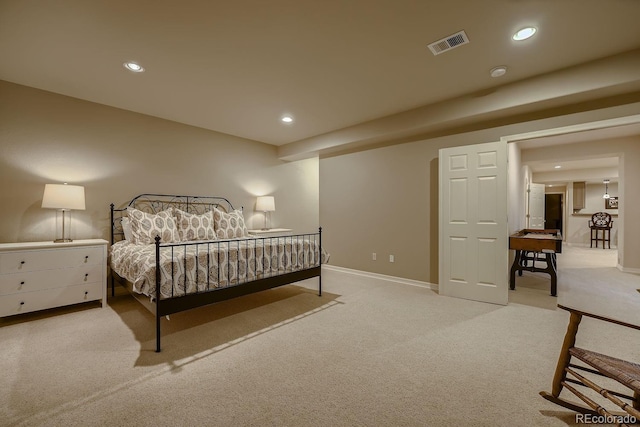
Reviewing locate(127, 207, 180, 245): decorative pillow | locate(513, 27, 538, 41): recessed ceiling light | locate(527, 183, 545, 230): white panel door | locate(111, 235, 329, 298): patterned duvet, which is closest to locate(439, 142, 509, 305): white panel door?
locate(513, 27, 538, 41): recessed ceiling light

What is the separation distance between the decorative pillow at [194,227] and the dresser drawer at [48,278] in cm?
102

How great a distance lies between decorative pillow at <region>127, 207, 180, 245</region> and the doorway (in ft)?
42.9

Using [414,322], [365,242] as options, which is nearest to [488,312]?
[414,322]

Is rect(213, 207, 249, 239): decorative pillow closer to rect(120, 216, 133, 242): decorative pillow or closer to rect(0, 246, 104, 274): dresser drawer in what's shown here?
rect(120, 216, 133, 242): decorative pillow

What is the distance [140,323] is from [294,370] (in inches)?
73.4

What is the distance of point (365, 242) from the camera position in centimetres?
493

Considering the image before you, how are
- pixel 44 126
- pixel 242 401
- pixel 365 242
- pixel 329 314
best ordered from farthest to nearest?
pixel 365 242 → pixel 44 126 → pixel 329 314 → pixel 242 401

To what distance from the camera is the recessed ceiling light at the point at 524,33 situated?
227 cm

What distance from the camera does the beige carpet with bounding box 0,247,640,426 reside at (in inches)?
62.0

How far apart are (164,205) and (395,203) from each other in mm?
3693

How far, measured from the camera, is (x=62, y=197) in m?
3.13

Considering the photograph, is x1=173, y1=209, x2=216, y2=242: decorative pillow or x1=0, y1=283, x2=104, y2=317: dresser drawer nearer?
x1=0, y1=283, x2=104, y2=317: dresser drawer

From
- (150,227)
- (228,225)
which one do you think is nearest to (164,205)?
(150,227)

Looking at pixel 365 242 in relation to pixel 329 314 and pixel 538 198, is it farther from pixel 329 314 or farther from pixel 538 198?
pixel 538 198
